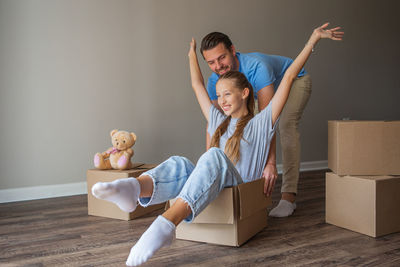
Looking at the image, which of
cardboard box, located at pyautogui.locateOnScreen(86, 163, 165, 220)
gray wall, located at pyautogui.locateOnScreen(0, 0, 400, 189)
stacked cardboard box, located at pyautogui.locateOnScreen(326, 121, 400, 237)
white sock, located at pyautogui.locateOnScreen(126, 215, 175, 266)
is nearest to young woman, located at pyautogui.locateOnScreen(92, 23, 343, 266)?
white sock, located at pyautogui.locateOnScreen(126, 215, 175, 266)

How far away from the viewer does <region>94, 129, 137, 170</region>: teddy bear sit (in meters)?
1.89

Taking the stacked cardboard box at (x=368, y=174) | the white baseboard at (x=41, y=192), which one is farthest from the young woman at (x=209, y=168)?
the white baseboard at (x=41, y=192)

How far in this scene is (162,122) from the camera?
8.63 ft

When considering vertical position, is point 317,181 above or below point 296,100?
below

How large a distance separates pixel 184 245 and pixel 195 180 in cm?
34

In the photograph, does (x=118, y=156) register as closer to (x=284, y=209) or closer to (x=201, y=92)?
(x=201, y=92)

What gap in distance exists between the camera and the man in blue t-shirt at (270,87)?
1.67 meters

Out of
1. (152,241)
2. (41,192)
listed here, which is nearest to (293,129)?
(152,241)

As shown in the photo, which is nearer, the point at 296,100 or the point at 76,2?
the point at 296,100

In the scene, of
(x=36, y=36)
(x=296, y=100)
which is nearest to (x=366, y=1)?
(x=296, y=100)

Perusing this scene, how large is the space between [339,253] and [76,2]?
2159 millimetres

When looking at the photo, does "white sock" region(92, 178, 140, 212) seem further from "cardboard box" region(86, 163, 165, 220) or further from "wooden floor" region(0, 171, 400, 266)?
"cardboard box" region(86, 163, 165, 220)

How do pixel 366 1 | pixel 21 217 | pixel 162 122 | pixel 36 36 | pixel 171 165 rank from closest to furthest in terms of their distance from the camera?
pixel 171 165, pixel 21 217, pixel 36 36, pixel 162 122, pixel 366 1

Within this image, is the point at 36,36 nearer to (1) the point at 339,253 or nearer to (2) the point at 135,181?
(2) the point at 135,181
